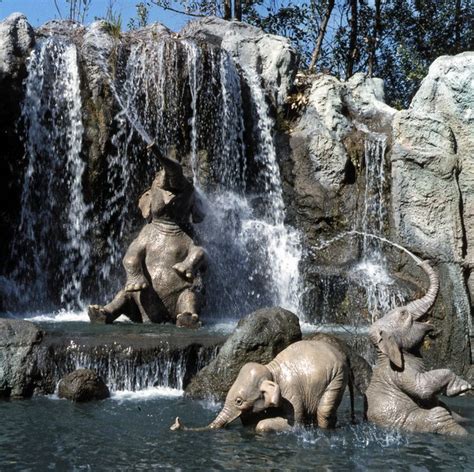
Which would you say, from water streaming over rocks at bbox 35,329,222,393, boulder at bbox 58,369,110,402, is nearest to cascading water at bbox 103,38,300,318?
water streaming over rocks at bbox 35,329,222,393

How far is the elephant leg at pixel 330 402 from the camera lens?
22.6ft

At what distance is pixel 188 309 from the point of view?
1086 centimetres

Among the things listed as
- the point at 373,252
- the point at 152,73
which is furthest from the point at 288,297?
the point at 152,73

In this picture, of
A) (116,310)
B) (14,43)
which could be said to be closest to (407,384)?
(116,310)

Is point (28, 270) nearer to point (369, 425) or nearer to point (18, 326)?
point (18, 326)

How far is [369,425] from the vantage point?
7145mm

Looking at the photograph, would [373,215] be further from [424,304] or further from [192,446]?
[192,446]

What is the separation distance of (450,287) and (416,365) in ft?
16.5

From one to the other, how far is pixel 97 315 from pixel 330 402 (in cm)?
445

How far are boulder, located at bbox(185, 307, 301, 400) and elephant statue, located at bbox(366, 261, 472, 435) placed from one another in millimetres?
1477

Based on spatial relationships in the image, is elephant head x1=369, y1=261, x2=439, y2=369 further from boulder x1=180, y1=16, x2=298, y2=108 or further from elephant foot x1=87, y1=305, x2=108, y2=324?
boulder x1=180, y1=16, x2=298, y2=108

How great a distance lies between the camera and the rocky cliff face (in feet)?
42.0

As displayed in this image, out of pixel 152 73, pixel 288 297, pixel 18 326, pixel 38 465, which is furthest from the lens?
pixel 152 73

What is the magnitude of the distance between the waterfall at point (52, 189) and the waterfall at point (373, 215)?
4.11 m
